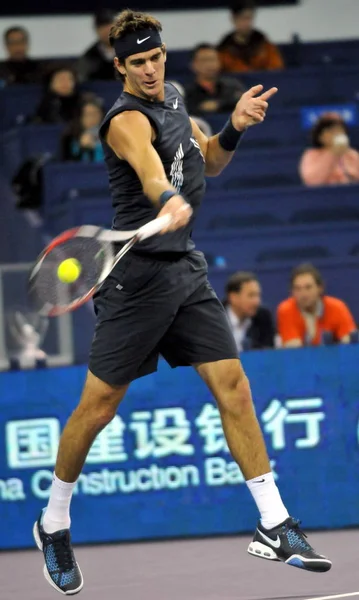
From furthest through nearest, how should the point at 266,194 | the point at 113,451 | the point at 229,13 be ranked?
the point at 229,13
the point at 266,194
the point at 113,451

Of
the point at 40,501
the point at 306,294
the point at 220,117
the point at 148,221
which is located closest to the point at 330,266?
the point at 306,294

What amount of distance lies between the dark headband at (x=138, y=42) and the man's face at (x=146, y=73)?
0.05 ft

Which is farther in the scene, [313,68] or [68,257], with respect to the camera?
[313,68]

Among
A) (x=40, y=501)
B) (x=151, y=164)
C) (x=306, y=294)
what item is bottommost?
(x=40, y=501)

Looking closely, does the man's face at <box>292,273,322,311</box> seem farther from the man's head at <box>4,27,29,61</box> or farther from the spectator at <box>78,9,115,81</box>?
the man's head at <box>4,27,29,61</box>

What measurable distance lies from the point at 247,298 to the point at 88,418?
132 inches

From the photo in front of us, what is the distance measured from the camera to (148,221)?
534 cm

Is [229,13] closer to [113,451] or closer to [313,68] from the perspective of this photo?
[313,68]

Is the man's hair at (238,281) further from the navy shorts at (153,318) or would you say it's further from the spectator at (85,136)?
the navy shorts at (153,318)

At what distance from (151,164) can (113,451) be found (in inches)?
102

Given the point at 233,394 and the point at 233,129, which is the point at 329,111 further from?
the point at 233,394

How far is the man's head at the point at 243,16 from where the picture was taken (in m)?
12.2

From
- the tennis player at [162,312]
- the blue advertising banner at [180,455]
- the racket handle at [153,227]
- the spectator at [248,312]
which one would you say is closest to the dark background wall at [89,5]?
the spectator at [248,312]

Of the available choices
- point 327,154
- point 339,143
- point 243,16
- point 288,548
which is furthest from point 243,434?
point 243,16
